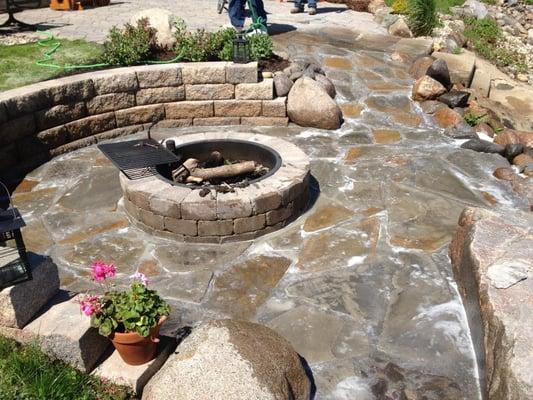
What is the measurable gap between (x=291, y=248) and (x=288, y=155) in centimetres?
133

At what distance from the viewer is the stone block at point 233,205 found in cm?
510

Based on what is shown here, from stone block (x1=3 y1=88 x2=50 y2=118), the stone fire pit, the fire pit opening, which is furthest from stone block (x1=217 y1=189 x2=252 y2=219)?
stone block (x1=3 y1=88 x2=50 y2=118)

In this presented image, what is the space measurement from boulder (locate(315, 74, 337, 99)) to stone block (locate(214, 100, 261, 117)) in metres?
1.25

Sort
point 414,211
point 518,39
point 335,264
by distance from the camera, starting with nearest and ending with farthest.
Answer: point 335,264 → point 414,211 → point 518,39

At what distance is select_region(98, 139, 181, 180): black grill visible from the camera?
564cm

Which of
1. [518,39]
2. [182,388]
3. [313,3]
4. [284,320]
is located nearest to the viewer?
[182,388]

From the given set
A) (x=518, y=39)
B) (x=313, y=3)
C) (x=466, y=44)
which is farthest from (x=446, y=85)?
(x=518, y=39)

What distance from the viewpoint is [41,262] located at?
140 inches

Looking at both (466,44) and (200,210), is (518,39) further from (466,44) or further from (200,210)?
(200,210)

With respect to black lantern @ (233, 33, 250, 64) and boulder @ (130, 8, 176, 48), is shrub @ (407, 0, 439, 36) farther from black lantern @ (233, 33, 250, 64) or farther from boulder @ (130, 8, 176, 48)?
boulder @ (130, 8, 176, 48)

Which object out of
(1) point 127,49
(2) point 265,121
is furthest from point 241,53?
(1) point 127,49

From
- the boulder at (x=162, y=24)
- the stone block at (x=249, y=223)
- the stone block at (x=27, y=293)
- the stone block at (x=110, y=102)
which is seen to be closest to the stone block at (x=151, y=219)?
the stone block at (x=249, y=223)

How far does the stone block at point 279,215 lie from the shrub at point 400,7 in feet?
27.5

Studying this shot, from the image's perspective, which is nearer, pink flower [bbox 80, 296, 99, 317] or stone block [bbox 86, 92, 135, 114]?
pink flower [bbox 80, 296, 99, 317]
